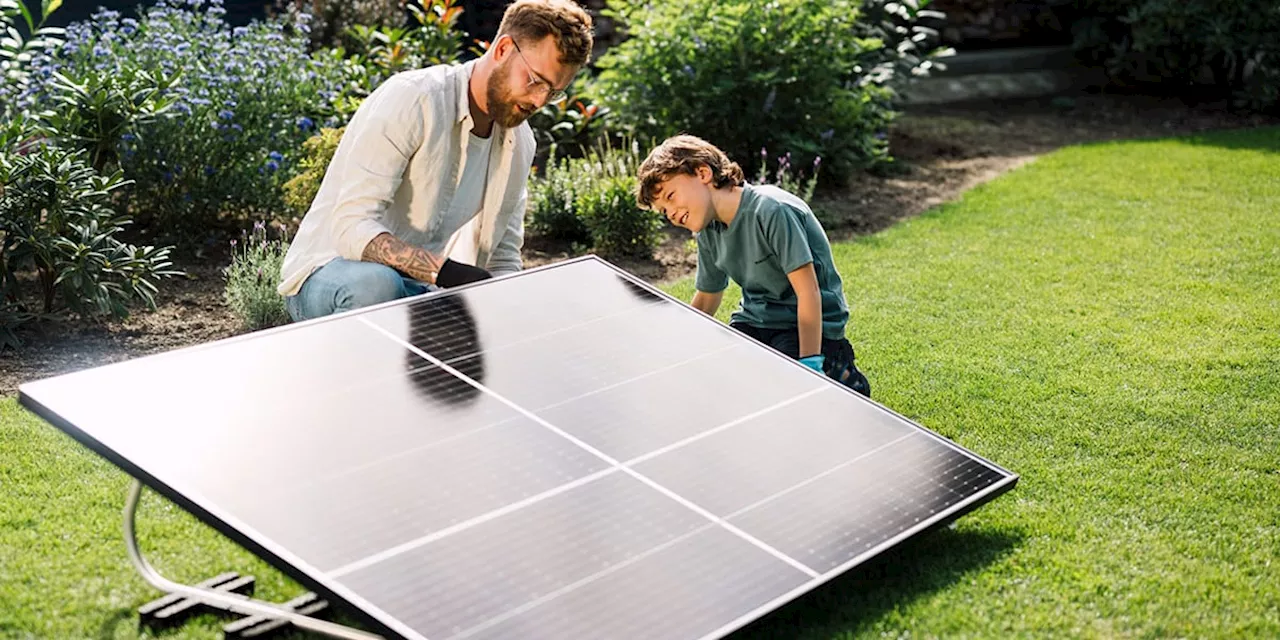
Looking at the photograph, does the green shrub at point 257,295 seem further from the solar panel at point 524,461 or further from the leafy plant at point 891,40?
the leafy plant at point 891,40

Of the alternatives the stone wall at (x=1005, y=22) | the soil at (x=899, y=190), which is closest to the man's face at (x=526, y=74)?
the soil at (x=899, y=190)

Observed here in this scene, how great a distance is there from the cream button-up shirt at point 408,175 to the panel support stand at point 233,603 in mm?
1567

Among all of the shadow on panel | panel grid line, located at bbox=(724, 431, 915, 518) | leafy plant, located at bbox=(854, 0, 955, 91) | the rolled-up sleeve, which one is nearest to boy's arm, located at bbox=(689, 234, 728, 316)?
the rolled-up sleeve

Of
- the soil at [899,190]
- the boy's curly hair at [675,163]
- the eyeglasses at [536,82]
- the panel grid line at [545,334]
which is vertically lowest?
the soil at [899,190]

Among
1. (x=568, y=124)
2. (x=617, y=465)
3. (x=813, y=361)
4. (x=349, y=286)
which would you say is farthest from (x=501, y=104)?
(x=568, y=124)

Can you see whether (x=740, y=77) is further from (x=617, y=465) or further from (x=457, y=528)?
(x=457, y=528)

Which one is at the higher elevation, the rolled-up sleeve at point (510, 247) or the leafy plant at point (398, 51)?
the leafy plant at point (398, 51)

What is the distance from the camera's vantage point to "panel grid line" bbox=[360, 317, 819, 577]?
3.69 m

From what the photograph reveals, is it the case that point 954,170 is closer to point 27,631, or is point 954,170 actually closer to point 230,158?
point 230,158

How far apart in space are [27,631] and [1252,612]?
139 inches

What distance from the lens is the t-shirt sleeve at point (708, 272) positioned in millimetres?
5734

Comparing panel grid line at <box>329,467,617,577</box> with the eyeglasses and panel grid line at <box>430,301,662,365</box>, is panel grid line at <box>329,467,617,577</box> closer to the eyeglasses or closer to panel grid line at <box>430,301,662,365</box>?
panel grid line at <box>430,301,662,365</box>

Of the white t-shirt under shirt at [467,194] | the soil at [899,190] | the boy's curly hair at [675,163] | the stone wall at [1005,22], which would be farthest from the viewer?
the stone wall at [1005,22]

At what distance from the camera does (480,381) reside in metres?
4.17
